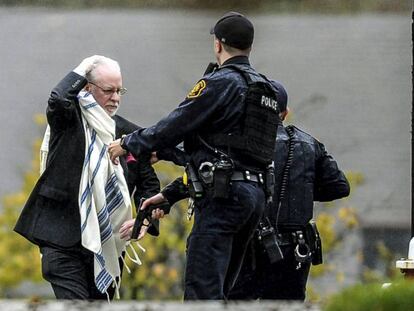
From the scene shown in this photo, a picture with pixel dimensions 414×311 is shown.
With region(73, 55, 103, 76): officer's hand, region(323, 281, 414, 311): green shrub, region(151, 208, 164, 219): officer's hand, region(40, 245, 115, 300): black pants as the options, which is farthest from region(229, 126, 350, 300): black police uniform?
region(323, 281, 414, 311): green shrub

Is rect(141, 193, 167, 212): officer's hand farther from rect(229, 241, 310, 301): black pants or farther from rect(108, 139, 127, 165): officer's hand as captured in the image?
rect(229, 241, 310, 301): black pants

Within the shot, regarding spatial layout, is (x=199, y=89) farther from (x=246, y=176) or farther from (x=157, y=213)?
(x=157, y=213)

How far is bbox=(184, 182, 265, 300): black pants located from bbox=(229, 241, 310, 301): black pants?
38.9 inches

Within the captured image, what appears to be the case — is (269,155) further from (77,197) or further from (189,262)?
(77,197)

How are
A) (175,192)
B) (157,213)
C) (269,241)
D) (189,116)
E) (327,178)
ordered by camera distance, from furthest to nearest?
(327,178) → (269,241) → (157,213) → (175,192) → (189,116)

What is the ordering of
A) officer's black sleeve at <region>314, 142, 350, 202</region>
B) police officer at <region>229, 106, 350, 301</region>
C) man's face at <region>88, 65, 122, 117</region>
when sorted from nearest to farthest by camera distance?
police officer at <region>229, 106, 350, 301</region>, man's face at <region>88, 65, 122, 117</region>, officer's black sleeve at <region>314, 142, 350, 202</region>

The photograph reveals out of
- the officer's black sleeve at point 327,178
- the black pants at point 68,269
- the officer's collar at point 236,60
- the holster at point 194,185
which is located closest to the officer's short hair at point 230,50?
the officer's collar at point 236,60

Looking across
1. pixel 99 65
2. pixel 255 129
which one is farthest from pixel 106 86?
pixel 255 129

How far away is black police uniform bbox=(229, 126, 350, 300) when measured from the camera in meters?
8.80

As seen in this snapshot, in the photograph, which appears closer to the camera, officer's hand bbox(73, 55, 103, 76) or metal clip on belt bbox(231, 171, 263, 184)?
metal clip on belt bbox(231, 171, 263, 184)

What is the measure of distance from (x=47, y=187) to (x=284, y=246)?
129 cm

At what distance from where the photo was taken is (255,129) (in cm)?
786

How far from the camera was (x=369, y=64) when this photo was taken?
614 inches

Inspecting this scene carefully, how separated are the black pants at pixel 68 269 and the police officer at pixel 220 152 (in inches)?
34.1
